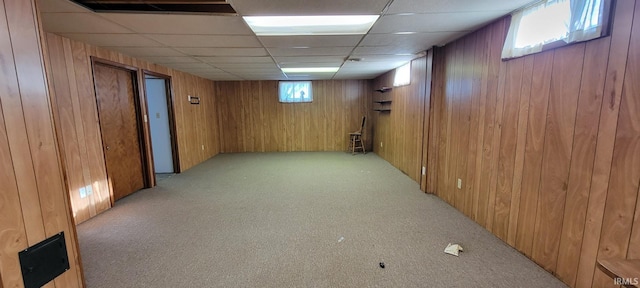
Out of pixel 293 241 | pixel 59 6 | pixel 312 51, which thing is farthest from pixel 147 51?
pixel 293 241

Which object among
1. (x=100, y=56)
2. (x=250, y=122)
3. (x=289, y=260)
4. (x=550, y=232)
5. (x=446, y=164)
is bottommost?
(x=289, y=260)

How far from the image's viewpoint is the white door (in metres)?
4.87

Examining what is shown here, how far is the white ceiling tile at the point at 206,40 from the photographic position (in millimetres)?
2709

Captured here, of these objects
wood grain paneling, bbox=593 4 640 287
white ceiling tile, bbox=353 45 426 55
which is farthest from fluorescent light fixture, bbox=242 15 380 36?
wood grain paneling, bbox=593 4 640 287

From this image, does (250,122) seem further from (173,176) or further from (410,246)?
(410,246)

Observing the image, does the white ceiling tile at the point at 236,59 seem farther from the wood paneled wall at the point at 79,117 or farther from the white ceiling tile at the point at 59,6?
the white ceiling tile at the point at 59,6

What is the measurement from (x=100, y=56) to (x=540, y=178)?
4.84 m

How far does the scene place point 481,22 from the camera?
94.7 inches

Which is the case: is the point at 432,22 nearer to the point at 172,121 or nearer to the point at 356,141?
the point at 172,121

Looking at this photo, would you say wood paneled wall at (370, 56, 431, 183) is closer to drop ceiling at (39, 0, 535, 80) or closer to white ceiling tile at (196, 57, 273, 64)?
drop ceiling at (39, 0, 535, 80)

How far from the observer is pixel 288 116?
732 centimetres

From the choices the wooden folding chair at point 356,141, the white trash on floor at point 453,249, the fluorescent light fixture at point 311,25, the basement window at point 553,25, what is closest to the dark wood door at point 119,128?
the fluorescent light fixture at point 311,25

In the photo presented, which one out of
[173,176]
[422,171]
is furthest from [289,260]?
[173,176]

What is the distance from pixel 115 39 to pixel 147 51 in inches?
23.7
